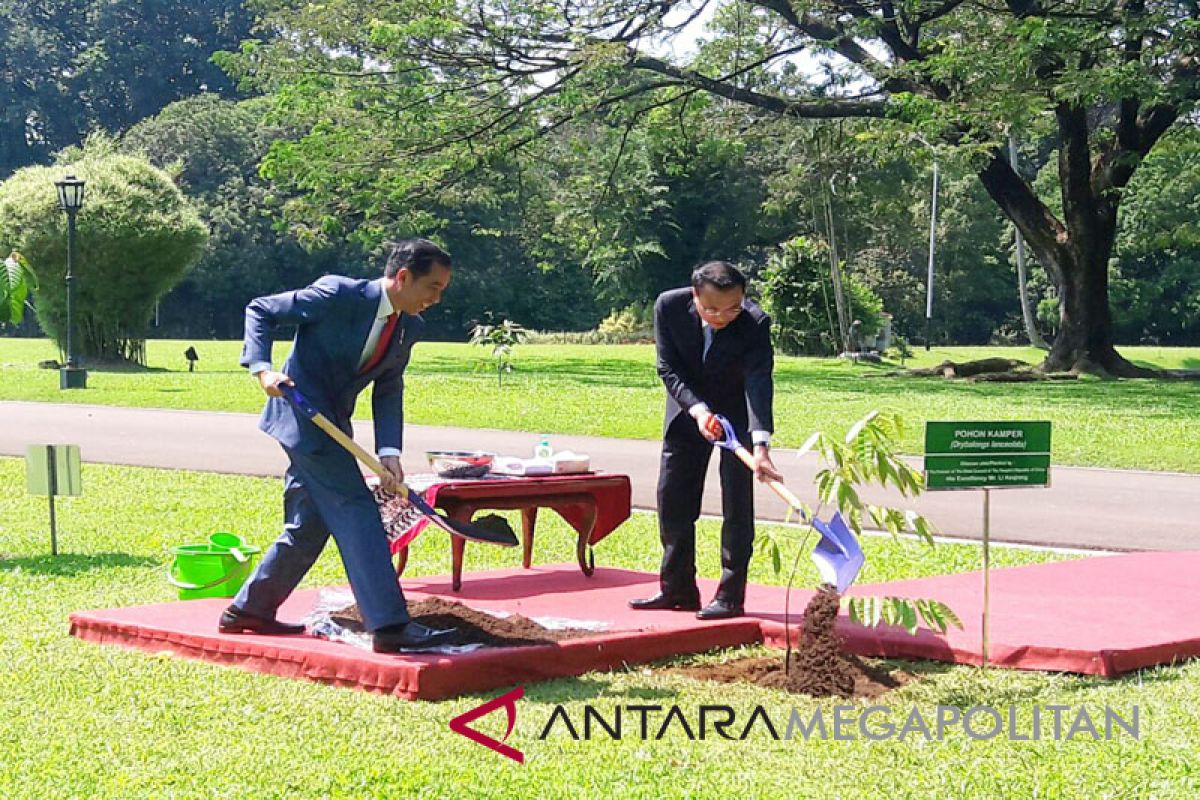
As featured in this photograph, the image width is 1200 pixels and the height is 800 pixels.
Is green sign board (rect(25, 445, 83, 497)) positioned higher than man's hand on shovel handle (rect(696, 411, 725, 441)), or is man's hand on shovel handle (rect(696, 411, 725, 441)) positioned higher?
man's hand on shovel handle (rect(696, 411, 725, 441))

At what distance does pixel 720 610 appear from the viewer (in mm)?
8016

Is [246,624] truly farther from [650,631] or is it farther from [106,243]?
[106,243]

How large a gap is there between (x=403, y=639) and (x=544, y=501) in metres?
2.70

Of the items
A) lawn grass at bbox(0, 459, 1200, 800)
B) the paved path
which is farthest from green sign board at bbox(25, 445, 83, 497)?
the paved path

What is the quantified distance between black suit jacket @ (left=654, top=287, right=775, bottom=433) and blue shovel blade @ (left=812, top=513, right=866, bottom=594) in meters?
0.80

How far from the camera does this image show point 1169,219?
2365 inches

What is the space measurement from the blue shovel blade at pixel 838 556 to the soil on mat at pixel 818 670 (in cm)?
7

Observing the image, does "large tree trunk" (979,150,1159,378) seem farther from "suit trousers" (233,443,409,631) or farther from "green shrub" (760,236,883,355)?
"suit trousers" (233,443,409,631)

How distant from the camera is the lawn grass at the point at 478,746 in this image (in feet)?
16.9

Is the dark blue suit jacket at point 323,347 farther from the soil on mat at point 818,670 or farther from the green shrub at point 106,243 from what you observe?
the green shrub at point 106,243

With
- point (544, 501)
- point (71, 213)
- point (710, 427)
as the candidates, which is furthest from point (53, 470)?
point (71, 213)

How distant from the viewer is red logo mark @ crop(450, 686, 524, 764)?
562cm

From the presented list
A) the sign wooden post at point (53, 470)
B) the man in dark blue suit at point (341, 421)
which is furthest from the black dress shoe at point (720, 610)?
the sign wooden post at point (53, 470)

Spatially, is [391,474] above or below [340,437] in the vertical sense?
below
